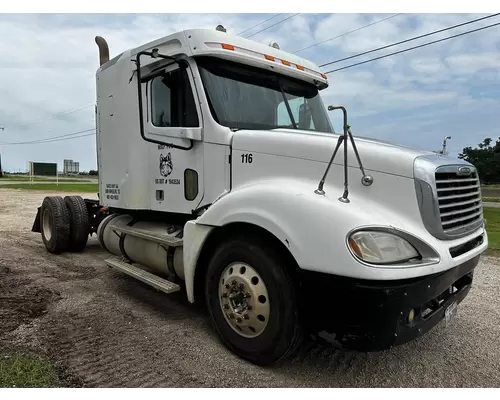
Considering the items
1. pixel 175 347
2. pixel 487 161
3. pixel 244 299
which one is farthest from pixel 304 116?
pixel 487 161

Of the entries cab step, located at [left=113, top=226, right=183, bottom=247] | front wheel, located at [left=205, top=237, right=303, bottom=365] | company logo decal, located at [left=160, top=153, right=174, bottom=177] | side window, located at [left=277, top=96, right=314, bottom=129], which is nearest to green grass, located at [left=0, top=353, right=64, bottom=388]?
front wheel, located at [left=205, top=237, right=303, bottom=365]

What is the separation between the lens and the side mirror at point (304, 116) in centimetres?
457

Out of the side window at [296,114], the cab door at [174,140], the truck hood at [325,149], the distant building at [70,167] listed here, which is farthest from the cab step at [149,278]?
the distant building at [70,167]

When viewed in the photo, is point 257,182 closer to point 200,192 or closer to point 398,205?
point 200,192

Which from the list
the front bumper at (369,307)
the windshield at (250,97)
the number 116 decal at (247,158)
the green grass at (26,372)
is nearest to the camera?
the front bumper at (369,307)

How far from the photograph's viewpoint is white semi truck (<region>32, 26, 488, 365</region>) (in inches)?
109

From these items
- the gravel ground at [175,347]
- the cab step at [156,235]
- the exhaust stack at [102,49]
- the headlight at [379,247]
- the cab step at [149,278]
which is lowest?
the gravel ground at [175,347]

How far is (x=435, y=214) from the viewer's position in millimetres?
2965

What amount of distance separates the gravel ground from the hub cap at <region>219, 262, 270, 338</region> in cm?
31

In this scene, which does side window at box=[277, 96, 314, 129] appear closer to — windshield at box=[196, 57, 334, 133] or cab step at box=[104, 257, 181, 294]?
windshield at box=[196, 57, 334, 133]

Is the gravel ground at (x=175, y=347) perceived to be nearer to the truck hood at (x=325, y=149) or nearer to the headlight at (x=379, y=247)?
the headlight at (x=379, y=247)

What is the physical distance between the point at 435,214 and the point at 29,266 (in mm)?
Result: 6092

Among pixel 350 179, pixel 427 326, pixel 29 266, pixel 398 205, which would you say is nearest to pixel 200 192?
pixel 350 179

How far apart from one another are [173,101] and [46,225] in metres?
4.73
